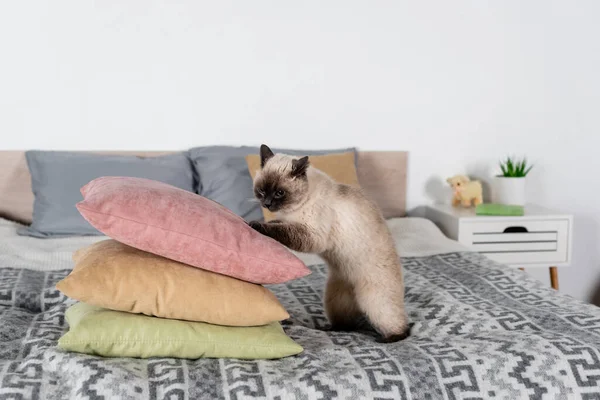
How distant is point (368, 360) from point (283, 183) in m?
0.48

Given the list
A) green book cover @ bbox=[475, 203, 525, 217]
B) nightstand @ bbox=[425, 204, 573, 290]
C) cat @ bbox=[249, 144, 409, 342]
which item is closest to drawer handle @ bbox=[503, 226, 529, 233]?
Answer: nightstand @ bbox=[425, 204, 573, 290]

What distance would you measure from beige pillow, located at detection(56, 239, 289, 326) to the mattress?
102 millimetres

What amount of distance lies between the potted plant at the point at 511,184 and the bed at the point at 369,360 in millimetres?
1312

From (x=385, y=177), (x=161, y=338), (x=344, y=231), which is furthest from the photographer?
→ (x=385, y=177)

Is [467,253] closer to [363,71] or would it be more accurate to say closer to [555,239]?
[555,239]

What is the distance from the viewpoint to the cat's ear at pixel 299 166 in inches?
62.6

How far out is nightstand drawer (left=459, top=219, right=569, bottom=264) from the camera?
312 centimetres

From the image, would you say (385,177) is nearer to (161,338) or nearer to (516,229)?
(516,229)

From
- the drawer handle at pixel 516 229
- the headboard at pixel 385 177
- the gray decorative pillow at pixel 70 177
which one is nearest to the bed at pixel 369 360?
the gray decorative pillow at pixel 70 177

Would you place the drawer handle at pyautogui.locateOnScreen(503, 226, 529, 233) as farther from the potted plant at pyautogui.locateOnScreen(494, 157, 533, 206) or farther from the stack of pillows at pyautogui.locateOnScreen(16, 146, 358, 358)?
the stack of pillows at pyautogui.locateOnScreen(16, 146, 358, 358)

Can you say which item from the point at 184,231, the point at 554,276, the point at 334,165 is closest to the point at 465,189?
the point at 554,276

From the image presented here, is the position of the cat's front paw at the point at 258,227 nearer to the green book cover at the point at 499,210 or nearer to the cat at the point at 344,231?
the cat at the point at 344,231

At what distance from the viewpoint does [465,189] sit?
3311mm

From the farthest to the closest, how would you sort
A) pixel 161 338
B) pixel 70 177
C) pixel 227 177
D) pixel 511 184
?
1. pixel 511 184
2. pixel 227 177
3. pixel 70 177
4. pixel 161 338
